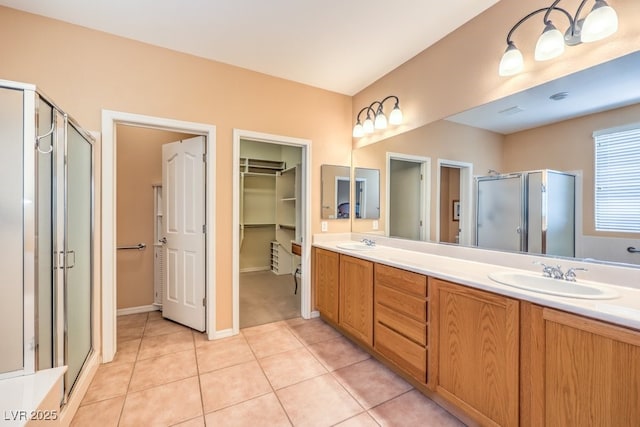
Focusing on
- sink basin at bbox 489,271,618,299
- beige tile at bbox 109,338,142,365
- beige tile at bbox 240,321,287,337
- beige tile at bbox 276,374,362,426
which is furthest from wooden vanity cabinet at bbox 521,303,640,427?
beige tile at bbox 109,338,142,365

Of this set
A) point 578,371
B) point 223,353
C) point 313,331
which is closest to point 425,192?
point 578,371

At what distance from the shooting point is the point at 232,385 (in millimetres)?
1838

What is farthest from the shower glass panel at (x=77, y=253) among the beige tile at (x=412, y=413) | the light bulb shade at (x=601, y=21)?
the light bulb shade at (x=601, y=21)

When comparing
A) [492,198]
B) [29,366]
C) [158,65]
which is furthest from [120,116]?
[492,198]

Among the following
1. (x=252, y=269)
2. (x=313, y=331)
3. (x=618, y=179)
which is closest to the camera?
(x=618, y=179)

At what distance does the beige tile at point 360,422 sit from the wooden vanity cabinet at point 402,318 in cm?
39

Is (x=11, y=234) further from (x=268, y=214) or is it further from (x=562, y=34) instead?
(x=268, y=214)

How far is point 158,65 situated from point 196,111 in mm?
460

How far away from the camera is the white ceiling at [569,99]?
4.23 feet

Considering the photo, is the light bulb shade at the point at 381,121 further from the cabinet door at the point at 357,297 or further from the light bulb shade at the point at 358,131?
the cabinet door at the point at 357,297

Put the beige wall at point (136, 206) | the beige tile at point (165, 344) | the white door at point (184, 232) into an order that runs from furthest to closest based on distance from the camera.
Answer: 1. the beige wall at point (136, 206)
2. the white door at point (184, 232)
3. the beige tile at point (165, 344)

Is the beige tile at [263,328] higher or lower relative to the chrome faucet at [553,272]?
lower

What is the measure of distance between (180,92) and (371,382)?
2.88 metres

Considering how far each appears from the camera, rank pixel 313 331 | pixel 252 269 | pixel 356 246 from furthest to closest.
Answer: pixel 252 269, pixel 356 246, pixel 313 331
